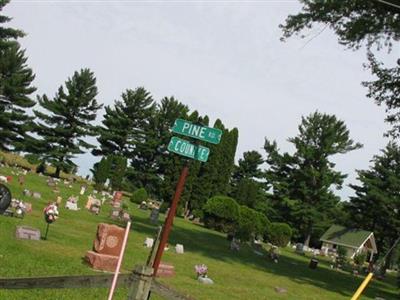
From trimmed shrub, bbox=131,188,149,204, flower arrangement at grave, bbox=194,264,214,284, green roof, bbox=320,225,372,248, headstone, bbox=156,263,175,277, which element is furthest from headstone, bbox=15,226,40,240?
green roof, bbox=320,225,372,248

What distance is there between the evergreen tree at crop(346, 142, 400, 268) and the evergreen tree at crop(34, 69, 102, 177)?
31.6 meters

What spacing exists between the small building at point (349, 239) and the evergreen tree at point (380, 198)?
38.5ft

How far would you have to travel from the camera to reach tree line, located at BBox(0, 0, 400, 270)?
165ft

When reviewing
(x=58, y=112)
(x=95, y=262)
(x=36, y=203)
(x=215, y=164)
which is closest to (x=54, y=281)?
(x=95, y=262)

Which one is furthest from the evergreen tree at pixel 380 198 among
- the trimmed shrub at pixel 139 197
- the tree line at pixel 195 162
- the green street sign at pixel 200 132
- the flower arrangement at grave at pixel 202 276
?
the green street sign at pixel 200 132

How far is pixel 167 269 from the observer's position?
14.5 m

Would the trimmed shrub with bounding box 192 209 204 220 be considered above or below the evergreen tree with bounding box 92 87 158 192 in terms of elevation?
below

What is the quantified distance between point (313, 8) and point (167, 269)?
13646 millimetres

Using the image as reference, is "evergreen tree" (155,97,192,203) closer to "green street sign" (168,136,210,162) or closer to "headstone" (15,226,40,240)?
"headstone" (15,226,40,240)

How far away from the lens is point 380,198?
45219 millimetres

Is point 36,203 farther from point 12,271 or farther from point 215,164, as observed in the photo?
point 215,164

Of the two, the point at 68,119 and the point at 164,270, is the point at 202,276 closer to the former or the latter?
the point at 164,270

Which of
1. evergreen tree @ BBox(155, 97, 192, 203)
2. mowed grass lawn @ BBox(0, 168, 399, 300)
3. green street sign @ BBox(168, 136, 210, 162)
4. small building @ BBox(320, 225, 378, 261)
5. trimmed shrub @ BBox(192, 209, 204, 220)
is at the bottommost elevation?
mowed grass lawn @ BBox(0, 168, 399, 300)

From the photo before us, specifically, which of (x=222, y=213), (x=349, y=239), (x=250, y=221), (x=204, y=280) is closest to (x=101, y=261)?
(x=204, y=280)
